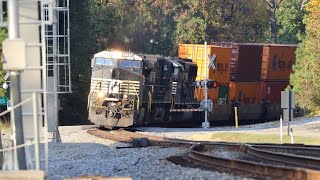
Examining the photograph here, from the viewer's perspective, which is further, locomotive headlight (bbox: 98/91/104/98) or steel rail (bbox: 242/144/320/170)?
locomotive headlight (bbox: 98/91/104/98)

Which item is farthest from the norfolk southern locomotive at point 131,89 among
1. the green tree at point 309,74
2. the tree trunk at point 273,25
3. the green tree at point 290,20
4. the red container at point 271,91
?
the green tree at point 290,20

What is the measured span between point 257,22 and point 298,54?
21.0m

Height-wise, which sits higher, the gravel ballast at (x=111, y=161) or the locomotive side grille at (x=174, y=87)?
the locomotive side grille at (x=174, y=87)

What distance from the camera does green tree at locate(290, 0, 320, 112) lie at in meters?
41.3

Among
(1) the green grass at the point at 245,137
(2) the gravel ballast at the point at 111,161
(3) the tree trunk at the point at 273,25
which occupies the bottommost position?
(1) the green grass at the point at 245,137

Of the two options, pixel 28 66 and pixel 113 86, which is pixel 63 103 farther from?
pixel 28 66

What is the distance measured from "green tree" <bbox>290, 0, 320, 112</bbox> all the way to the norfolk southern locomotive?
12.0m

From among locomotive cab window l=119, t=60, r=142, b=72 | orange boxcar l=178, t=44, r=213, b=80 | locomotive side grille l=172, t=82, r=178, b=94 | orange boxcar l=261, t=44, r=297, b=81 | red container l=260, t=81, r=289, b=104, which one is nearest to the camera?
locomotive cab window l=119, t=60, r=142, b=72

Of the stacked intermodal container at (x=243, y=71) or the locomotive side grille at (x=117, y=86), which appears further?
the stacked intermodal container at (x=243, y=71)

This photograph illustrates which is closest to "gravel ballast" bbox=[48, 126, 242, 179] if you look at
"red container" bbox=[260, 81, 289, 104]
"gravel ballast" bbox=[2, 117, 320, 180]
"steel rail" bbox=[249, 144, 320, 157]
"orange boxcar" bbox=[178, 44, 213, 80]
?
"gravel ballast" bbox=[2, 117, 320, 180]

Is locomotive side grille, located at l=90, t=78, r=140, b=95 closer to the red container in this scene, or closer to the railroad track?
the railroad track

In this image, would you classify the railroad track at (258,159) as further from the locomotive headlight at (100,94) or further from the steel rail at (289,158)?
the locomotive headlight at (100,94)

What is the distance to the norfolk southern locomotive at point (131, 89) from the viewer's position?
28.4m

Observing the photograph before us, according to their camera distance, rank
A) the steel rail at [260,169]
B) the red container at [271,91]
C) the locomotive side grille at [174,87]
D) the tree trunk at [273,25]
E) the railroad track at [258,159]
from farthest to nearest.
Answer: the tree trunk at [273,25] < the red container at [271,91] < the locomotive side grille at [174,87] < the railroad track at [258,159] < the steel rail at [260,169]
